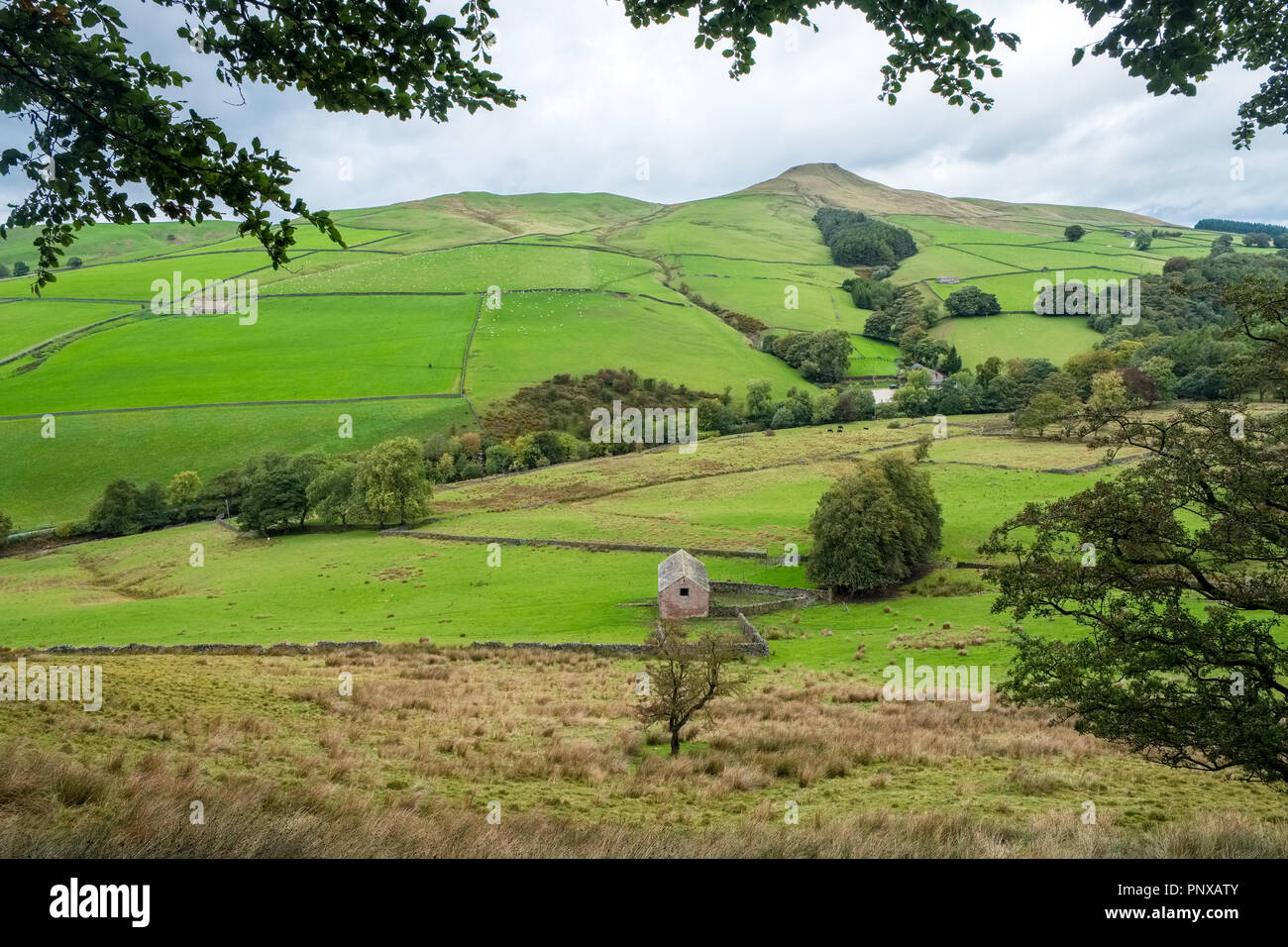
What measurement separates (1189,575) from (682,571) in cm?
3162

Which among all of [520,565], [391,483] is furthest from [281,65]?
[391,483]

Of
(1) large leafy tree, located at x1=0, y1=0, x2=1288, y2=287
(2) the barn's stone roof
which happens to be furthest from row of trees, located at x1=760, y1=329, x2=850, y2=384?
(1) large leafy tree, located at x1=0, y1=0, x2=1288, y2=287

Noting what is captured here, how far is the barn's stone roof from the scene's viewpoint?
4091 centimetres

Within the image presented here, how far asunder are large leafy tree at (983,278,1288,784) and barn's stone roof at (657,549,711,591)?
3066cm

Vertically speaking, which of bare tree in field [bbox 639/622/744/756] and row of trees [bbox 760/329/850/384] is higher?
row of trees [bbox 760/329/850/384]

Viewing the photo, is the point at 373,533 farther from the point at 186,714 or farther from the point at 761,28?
the point at 761,28

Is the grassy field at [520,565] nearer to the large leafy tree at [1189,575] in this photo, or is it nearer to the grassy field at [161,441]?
the grassy field at [161,441]

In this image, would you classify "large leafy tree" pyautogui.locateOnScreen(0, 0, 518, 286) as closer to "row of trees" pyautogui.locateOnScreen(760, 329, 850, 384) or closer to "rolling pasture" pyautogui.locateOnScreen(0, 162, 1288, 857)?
"rolling pasture" pyautogui.locateOnScreen(0, 162, 1288, 857)

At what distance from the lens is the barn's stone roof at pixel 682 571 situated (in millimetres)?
40906

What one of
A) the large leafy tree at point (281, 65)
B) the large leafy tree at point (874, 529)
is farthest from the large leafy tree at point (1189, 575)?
the large leafy tree at point (874, 529)

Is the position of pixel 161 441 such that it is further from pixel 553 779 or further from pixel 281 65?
pixel 281 65

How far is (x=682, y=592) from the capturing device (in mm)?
41156

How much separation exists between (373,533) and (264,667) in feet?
132

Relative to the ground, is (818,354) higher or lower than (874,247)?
lower
